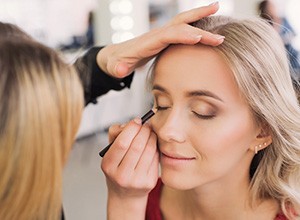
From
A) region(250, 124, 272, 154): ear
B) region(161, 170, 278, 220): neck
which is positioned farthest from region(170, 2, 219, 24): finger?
region(161, 170, 278, 220): neck

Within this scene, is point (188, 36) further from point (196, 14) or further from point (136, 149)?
point (136, 149)

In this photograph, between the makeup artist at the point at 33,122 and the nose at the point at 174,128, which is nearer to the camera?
the makeup artist at the point at 33,122

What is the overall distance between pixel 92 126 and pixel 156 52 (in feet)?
8.67

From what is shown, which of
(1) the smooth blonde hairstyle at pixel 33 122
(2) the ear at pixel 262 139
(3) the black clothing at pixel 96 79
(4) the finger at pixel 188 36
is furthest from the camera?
(3) the black clothing at pixel 96 79

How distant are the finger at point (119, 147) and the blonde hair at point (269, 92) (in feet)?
0.76

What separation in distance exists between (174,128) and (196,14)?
23cm

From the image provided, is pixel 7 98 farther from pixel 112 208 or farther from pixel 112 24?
pixel 112 24

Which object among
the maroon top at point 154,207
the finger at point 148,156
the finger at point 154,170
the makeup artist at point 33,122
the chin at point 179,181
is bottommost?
the maroon top at point 154,207

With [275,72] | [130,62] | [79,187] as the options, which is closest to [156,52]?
[130,62]

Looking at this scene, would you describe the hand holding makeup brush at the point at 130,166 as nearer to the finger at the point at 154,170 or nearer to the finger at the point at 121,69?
the finger at the point at 154,170

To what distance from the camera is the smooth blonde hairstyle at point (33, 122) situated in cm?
56

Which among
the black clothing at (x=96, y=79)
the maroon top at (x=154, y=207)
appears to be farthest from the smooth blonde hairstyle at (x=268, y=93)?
the maroon top at (x=154, y=207)

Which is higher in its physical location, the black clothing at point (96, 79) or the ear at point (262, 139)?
the black clothing at point (96, 79)

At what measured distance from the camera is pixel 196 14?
0.86 metres
